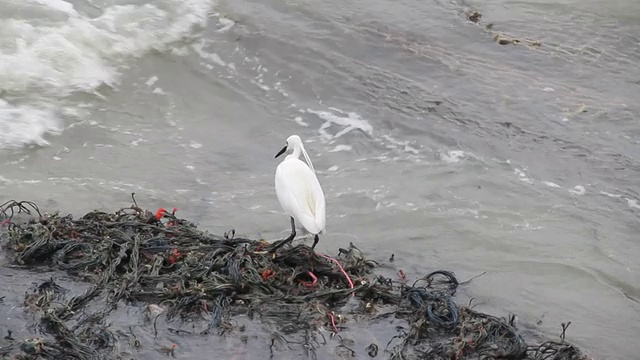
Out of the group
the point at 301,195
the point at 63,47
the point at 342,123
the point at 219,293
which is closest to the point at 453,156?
the point at 342,123

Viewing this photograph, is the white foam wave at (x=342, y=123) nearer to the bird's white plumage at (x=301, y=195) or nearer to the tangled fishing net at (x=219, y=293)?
the bird's white plumage at (x=301, y=195)

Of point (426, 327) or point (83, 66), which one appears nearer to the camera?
point (426, 327)

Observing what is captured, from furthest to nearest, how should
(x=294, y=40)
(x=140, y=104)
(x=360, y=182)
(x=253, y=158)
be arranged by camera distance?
(x=294, y=40)
(x=140, y=104)
(x=253, y=158)
(x=360, y=182)

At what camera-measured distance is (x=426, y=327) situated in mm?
4922

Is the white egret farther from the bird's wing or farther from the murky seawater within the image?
the murky seawater

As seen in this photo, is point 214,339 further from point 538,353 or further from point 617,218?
point 617,218

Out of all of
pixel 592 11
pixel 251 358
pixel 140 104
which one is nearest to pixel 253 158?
pixel 140 104

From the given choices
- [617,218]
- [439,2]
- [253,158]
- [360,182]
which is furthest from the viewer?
[439,2]

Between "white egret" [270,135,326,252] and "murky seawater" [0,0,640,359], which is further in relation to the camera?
"murky seawater" [0,0,640,359]

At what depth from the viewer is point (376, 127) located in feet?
26.8

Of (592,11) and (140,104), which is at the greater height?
(592,11)

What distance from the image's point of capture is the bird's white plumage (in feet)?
18.0

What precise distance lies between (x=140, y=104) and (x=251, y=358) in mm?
4742

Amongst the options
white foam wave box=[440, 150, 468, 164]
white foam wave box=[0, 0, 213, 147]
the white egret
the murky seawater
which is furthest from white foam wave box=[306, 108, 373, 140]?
white foam wave box=[0, 0, 213, 147]
